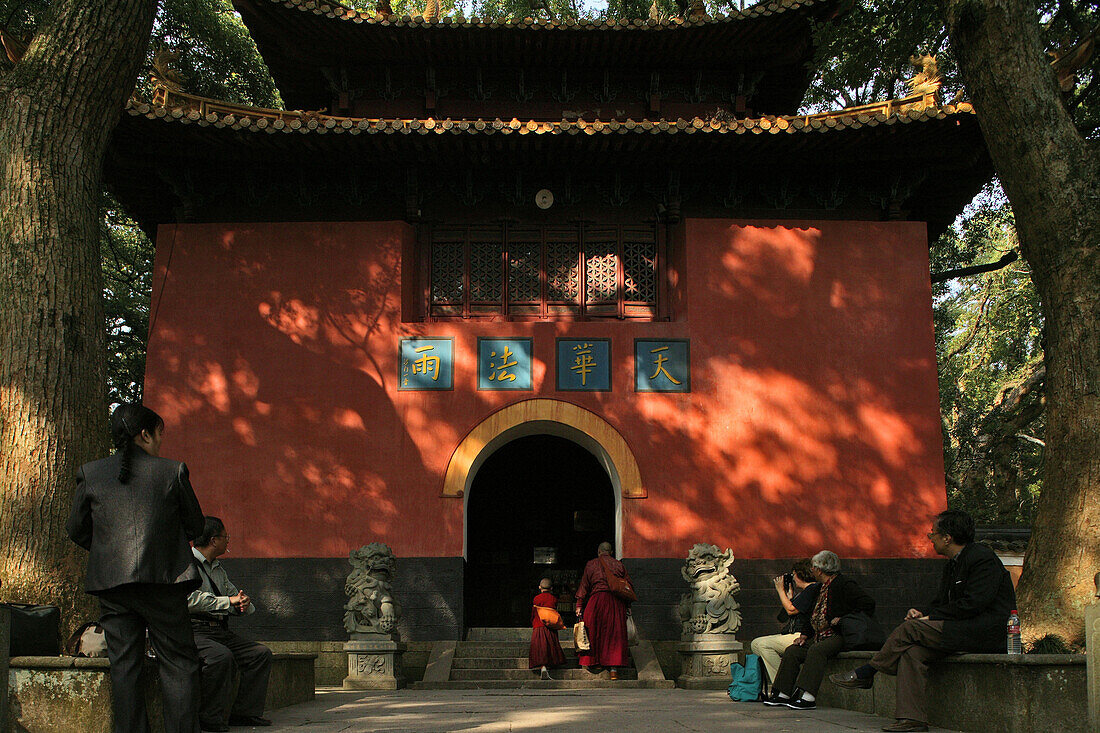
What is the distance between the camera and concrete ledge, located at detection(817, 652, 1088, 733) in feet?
13.6

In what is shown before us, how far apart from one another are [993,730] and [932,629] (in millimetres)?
505

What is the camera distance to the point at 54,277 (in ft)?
16.9

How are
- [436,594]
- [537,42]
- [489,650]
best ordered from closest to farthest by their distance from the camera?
[489,650]
[436,594]
[537,42]

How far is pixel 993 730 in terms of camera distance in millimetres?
4465

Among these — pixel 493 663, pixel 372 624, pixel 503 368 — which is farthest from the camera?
pixel 503 368

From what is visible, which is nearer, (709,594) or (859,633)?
(859,633)

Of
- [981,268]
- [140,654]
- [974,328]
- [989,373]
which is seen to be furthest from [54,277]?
[989,373]

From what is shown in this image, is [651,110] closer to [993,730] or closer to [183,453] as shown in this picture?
[183,453]

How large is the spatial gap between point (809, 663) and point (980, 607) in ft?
4.91

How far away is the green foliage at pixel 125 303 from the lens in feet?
49.0

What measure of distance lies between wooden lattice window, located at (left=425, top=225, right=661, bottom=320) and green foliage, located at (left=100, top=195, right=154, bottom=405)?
686cm

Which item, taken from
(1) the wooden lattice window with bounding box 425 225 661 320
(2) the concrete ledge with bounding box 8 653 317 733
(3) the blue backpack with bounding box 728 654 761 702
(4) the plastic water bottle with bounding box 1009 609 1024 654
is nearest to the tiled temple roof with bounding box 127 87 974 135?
(1) the wooden lattice window with bounding box 425 225 661 320

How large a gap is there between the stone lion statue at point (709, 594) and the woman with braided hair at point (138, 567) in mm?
5409

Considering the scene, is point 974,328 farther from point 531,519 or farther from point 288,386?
point 288,386
